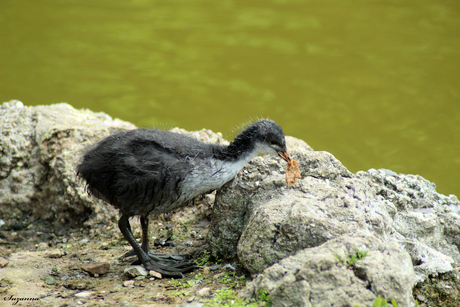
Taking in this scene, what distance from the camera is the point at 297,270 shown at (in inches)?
111

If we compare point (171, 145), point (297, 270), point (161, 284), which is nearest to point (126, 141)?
point (171, 145)

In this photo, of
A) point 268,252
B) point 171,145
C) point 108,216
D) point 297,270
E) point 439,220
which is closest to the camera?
point 297,270

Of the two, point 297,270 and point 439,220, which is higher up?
point 439,220

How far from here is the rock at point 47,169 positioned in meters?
4.84

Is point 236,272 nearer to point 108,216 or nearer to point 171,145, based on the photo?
point 171,145

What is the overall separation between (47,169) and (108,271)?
1.81 m

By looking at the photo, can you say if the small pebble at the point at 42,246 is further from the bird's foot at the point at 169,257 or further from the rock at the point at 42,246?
the bird's foot at the point at 169,257

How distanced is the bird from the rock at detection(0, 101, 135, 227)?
93 cm

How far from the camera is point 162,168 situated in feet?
12.3

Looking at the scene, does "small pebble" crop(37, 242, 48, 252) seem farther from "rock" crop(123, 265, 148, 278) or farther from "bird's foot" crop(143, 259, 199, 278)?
"bird's foot" crop(143, 259, 199, 278)

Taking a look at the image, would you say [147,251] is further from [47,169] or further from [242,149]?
[47,169]

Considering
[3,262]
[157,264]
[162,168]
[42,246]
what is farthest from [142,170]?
[42,246]

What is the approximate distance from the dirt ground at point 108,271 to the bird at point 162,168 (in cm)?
27

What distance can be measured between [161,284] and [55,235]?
6.13 feet
